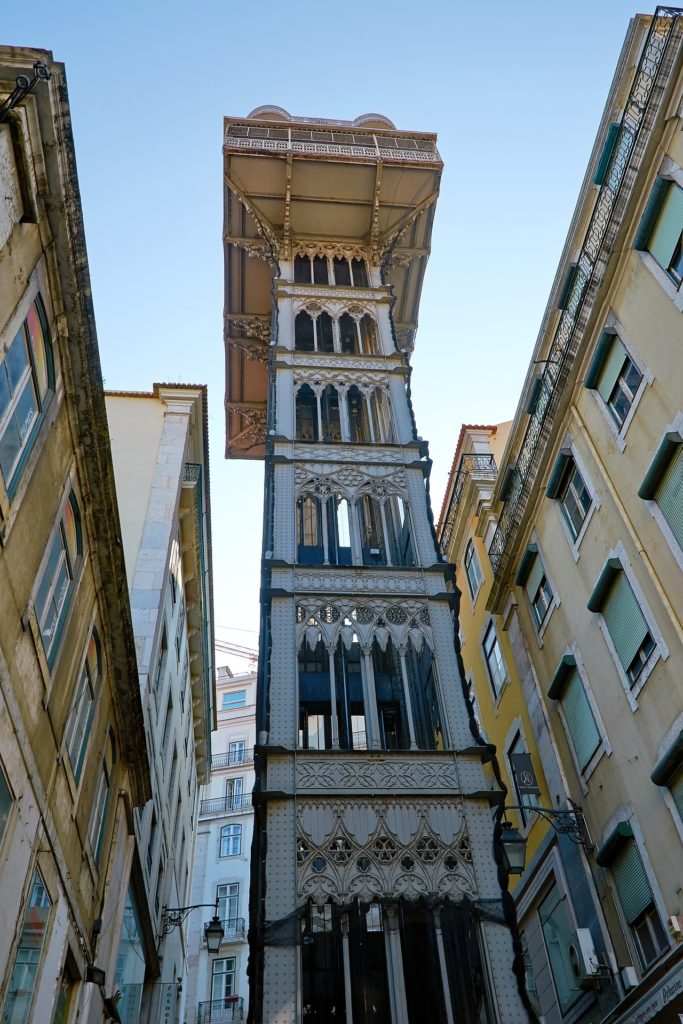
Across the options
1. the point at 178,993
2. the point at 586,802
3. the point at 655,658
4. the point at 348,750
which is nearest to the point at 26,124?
the point at 348,750

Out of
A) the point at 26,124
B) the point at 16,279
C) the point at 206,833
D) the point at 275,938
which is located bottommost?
the point at 275,938

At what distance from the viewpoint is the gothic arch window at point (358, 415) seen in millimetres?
23625

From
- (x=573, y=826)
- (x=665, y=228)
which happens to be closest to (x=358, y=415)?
(x=665, y=228)

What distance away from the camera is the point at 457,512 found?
90.9ft

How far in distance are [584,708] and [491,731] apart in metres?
6.53

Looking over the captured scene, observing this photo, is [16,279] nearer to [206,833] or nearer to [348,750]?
[348,750]

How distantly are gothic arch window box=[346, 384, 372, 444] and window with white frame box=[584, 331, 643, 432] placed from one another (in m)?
7.44

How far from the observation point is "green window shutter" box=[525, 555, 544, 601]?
2052 centimetres

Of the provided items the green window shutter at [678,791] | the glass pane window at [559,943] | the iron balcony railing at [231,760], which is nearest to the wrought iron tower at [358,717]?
the green window shutter at [678,791]

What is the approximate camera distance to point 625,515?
51.6 feet

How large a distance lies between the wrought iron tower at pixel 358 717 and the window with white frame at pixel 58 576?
437 cm

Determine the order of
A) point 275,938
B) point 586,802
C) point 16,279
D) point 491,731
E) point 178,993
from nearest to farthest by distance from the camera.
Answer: point 16,279 < point 275,938 < point 586,802 < point 491,731 < point 178,993

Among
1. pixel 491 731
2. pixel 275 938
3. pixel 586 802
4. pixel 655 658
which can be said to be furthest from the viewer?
pixel 491 731

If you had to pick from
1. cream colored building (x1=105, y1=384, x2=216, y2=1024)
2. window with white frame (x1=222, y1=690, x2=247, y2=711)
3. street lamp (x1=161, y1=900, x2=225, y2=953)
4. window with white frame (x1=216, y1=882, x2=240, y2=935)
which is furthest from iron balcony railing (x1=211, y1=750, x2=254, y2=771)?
street lamp (x1=161, y1=900, x2=225, y2=953)
